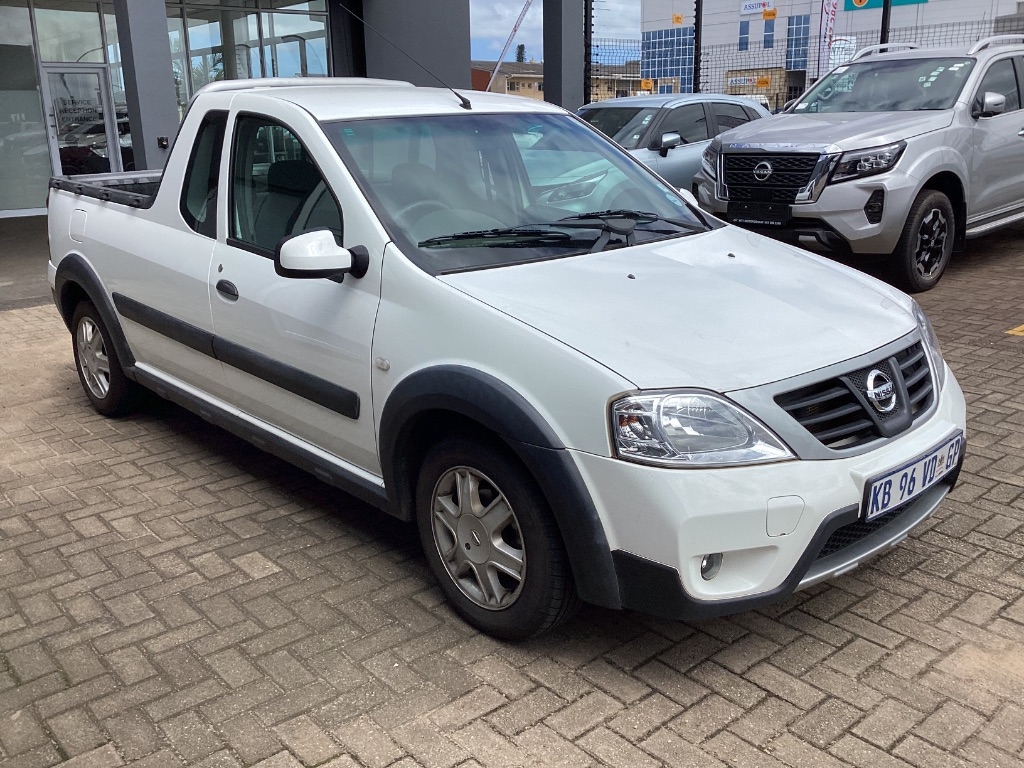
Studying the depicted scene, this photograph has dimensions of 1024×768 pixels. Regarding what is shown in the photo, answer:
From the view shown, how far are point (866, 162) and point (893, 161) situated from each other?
213 millimetres

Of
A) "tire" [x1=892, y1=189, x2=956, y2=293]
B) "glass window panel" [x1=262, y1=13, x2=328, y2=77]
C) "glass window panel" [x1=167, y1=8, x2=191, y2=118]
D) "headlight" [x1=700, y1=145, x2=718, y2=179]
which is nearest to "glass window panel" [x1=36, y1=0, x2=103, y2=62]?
"glass window panel" [x1=167, y1=8, x2=191, y2=118]

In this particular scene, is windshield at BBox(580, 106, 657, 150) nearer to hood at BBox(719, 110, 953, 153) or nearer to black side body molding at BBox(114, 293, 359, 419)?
hood at BBox(719, 110, 953, 153)

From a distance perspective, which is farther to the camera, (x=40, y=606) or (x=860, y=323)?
(x=40, y=606)

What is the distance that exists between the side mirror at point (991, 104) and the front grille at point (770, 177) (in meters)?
1.80

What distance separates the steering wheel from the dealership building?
1172 cm

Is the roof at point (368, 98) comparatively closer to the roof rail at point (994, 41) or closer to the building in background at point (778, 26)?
the roof rail at point (994, 41)

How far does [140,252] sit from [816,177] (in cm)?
515

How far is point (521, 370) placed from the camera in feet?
9.30

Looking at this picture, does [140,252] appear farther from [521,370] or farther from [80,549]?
[521,370]

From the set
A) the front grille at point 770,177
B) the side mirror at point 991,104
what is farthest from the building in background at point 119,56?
the side mirror at point 991,104

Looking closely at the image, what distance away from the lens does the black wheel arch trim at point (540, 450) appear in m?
2.71

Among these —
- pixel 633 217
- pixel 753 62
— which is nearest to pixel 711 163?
pixel 633 217

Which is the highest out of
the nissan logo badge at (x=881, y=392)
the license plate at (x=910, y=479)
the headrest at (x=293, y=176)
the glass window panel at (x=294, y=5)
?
the glass window panel at (x=294, y=5)

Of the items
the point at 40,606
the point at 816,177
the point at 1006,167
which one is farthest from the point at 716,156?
the point at 40,606
